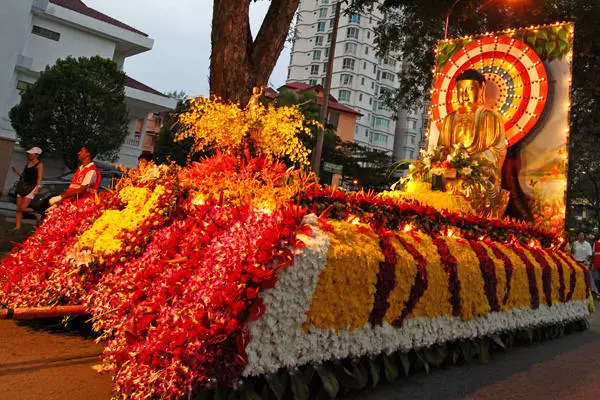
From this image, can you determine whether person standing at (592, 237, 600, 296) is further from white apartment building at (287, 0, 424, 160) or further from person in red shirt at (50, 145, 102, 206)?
white apartment building at (287, 0, 424, 160)

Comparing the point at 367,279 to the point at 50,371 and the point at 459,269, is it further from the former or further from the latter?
the point at 50,371

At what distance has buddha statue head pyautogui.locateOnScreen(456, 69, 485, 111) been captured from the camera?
11102 millimetres

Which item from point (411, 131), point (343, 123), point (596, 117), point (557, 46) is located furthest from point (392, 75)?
point (557, 46)

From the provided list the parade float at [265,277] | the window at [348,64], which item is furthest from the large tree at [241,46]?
the window at [348,64]

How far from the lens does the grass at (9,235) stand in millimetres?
8630

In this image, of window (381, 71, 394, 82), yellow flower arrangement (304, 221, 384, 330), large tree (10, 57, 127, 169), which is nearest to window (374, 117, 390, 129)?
window (381, 71, 394, 82)

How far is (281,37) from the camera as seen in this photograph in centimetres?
758

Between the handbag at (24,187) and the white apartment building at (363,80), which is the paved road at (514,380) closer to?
the handbag at (24,187)

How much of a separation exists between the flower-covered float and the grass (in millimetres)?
3324

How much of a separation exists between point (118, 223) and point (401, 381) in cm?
304

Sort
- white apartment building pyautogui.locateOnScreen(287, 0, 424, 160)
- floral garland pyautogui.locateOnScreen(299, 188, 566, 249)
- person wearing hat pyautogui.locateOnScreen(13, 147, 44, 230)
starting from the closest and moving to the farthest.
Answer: floral garland pyautogui.locateOnScreen(299, 188, 566, 249) → person wearing hat pyautogui.locateOnScreen(13, 147, 44, 230) → white apartment building pyautogui.locateOnScreen(287, 0, 424, 160)

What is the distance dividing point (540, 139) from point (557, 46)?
211 cm

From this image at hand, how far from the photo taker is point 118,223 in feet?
15.9

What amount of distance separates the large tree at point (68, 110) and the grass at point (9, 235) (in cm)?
1118
